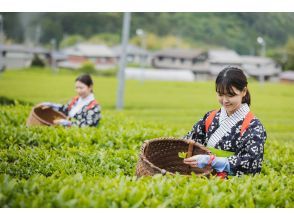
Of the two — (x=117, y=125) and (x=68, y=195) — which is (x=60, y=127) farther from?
(x=68, y=195)

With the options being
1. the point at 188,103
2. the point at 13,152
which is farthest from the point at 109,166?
the point at 188,103

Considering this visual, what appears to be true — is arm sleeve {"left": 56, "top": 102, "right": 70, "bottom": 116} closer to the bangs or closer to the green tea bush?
the green tea bush

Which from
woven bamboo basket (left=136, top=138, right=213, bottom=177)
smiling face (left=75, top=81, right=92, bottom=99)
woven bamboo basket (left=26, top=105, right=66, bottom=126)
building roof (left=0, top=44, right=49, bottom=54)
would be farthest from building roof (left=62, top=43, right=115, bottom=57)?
woven bamboo basket (left=136, top=138, right=213, bottom=177)

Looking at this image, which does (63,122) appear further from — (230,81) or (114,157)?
(230,81)

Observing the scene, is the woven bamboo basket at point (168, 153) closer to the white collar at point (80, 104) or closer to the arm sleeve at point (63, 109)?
the white collar at point (80, 104)

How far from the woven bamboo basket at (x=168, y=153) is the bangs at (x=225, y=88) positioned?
1.46 ft

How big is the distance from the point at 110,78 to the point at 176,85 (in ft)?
7.96

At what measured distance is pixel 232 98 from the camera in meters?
3.72

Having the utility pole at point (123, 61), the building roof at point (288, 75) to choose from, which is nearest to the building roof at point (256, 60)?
the building roof at point (288, 75)

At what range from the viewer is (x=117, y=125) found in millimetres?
6656

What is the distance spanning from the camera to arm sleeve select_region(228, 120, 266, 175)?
145 inches

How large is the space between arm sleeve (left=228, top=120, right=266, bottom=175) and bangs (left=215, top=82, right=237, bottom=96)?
1.03 feet

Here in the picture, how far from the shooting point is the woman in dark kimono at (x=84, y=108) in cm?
601

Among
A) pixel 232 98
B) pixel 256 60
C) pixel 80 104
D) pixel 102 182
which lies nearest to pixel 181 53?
pixel 256 60
